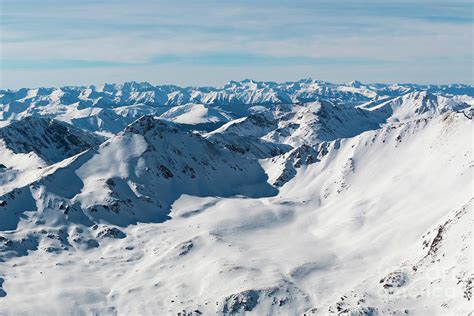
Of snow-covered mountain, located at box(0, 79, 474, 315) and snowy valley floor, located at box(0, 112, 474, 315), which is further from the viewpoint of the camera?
snow-covered mountain, located at box(0, 79, 474, 315)

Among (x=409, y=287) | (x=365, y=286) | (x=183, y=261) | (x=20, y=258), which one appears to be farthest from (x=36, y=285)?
(x=409, y=287)

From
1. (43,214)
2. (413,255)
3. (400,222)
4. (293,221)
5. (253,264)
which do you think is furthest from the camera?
(293,221)

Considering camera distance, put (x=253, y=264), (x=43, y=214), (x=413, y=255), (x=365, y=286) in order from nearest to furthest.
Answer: (x=365, y=286) → (x=413, y=255) → (x=253, y=264) → (x=43, y=214)

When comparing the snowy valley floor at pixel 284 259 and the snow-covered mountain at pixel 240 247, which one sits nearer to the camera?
the snowy valley floor at pixel 284 259

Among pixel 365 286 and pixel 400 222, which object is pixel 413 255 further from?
pixel 400 222

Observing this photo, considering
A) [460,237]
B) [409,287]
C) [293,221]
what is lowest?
[293,221]

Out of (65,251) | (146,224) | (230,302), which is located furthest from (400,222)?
(65,251)

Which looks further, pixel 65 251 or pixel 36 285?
pixel 65 251

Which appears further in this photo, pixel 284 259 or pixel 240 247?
pixel 240 247

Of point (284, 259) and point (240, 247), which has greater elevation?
point (284, 259)

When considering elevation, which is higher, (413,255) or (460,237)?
(460,237)
